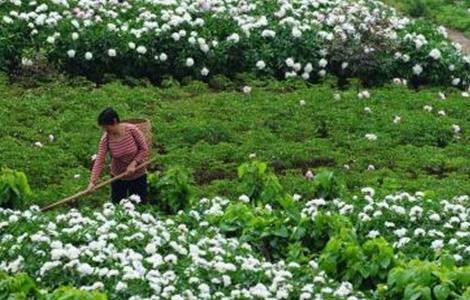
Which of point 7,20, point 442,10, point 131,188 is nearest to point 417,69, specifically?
point 7,20

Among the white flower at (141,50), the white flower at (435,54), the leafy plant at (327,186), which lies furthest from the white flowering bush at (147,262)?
the white flower at (435,54)

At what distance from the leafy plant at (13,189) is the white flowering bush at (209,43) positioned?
16.9 ft

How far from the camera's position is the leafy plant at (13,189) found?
11.8 m

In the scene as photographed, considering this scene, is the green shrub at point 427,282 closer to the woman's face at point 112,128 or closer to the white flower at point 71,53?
the woman's face at point 112,128

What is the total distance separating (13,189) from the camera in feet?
38.9

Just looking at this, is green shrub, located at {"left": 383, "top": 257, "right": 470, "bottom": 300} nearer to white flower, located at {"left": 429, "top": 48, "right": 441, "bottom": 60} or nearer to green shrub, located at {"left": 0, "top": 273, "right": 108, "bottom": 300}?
green shrub, located at {"left": 0, "top": 273, "right": 108, "bottom": 300}

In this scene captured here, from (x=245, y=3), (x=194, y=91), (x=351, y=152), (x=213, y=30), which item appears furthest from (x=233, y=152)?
(x=245, y=3)

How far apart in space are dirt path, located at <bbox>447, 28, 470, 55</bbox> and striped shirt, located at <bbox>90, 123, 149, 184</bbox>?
386 inches

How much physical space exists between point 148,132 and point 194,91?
4.18 m

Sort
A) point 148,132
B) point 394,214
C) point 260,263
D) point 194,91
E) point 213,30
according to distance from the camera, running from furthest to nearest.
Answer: point 213,30 < point 194,91 < point 148,132 < point 394,214 < point 260,263

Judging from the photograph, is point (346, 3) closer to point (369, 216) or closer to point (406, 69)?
point (406, 69)

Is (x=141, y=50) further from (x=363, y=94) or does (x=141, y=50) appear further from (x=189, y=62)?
(x=363, y=94)

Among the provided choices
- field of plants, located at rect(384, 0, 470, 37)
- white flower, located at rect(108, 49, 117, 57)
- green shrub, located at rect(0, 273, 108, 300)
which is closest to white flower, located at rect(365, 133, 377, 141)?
white flower, located at rect(108, 49, 117, 57)

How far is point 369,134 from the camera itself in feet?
49.8
